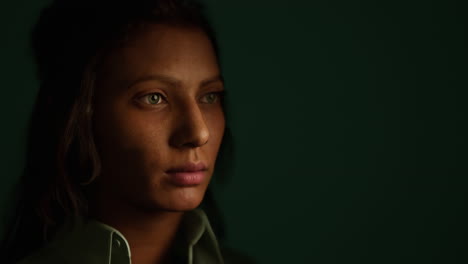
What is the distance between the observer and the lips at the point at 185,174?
110 cm

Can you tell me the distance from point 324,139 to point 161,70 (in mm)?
695

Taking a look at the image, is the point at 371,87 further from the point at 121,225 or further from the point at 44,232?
the point at 44,232

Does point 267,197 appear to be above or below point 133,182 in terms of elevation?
below

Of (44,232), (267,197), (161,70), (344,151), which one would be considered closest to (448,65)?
(344,151)

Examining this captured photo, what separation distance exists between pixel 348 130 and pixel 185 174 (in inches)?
27.7

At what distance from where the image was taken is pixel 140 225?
1182mm

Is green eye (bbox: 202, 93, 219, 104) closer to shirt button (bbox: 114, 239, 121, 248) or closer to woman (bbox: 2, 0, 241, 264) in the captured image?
woman (bbox: 2, 0, 241, 264)

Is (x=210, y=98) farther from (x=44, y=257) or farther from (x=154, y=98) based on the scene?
(x=44, y=257)

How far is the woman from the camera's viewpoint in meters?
1.11

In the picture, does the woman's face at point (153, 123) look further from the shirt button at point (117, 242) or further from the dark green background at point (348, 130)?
the dark green background at point (348, 130)

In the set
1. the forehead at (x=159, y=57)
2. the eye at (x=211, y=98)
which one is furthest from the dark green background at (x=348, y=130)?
the forehead at (x=159, y=57)

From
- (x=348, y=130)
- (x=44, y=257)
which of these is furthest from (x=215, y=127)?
(x=348, y=130)

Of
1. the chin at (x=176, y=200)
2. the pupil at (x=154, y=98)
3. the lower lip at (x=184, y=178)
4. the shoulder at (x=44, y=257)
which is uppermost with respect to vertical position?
the pupil at (x=154, y=98)

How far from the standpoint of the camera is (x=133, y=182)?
1.12m
